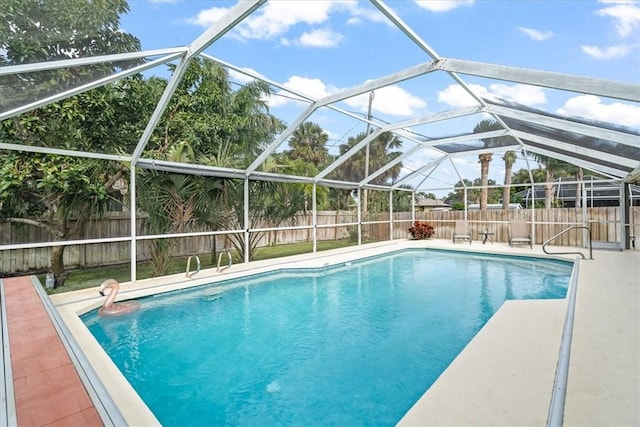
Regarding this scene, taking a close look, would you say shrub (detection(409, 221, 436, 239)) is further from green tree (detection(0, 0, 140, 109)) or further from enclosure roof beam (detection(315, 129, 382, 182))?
green tree (detection(0, 0, 140, 109))

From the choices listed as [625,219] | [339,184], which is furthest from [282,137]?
[625,219]

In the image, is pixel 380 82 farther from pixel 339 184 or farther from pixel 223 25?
pixel 339 184

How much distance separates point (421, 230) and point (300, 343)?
11.8 metres

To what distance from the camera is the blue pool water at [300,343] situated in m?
3.10

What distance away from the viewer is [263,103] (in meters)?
9.47

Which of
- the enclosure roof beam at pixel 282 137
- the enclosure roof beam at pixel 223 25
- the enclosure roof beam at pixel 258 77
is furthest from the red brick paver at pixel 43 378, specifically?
the enclosure roof beam at pixel 282 137

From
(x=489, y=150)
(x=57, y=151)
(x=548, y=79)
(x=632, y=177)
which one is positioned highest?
(x=489, y=150)

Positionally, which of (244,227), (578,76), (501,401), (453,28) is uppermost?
(453,28)

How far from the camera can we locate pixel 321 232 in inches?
630

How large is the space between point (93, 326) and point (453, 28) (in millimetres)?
6964

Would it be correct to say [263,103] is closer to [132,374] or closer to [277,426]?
[132,374]

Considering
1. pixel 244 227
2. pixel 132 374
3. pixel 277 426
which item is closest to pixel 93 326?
pixel 132 374

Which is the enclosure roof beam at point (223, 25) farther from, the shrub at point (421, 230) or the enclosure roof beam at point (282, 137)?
the shrub at point (421, 230)

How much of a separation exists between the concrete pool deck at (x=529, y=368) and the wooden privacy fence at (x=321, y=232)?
3049 mm
